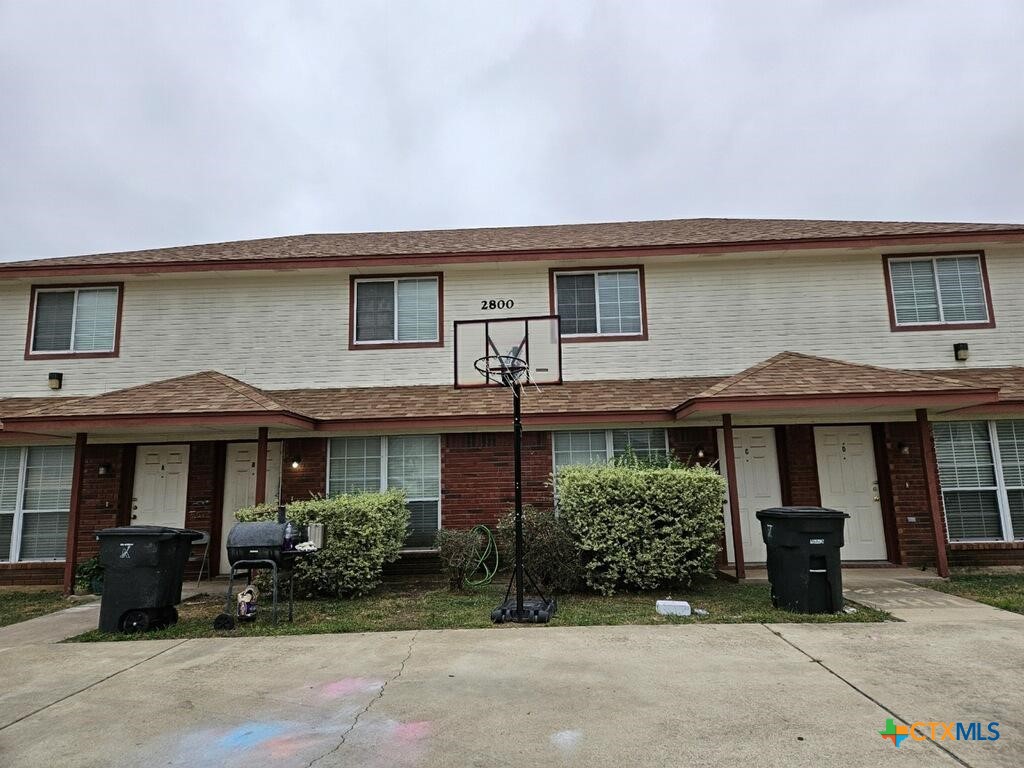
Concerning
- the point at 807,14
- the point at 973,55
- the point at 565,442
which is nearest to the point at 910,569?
the point at 565,442

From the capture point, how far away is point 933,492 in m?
8.63

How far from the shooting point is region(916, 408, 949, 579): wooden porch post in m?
8.51

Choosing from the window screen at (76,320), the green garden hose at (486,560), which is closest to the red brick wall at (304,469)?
the green garden hose at (486,560)

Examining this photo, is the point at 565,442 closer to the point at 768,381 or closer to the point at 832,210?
the point at 768,381

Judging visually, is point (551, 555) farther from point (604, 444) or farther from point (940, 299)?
point (940, 299)

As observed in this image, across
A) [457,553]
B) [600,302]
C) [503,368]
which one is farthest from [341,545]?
[600,302]

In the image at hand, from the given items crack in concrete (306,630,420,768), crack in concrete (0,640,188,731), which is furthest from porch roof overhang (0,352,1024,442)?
crack in concrete (306,630,420,768)

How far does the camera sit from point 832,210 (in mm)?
61750

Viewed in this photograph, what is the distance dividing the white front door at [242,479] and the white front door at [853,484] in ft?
28.6

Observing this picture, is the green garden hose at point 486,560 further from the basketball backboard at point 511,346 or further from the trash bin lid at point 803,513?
the trash bin lid at point 803,513

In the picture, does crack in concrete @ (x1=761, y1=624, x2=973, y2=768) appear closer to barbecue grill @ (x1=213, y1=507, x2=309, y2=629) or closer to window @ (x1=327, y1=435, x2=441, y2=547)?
barbecue grill @ (x1=213, y1=507, x2=309, y2=629)

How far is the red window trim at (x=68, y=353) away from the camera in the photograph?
10.5 metres

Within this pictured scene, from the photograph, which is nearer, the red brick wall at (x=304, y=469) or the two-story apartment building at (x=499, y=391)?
the two-story apartment building at (x=499, y=391)

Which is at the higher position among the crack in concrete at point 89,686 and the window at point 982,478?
the window at point 982,478
